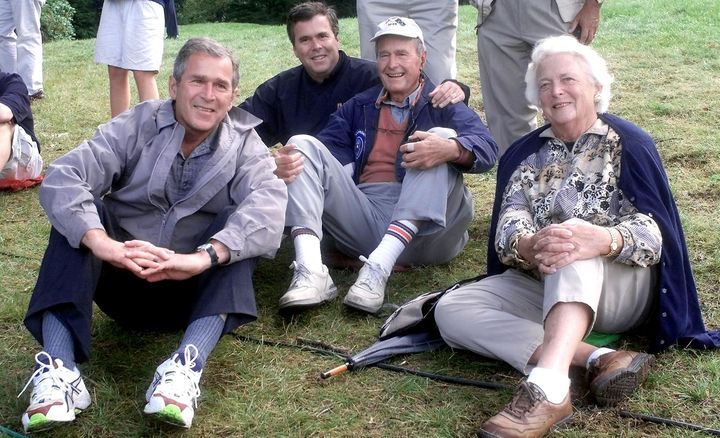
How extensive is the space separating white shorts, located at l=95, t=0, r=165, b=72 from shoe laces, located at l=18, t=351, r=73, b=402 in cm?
370

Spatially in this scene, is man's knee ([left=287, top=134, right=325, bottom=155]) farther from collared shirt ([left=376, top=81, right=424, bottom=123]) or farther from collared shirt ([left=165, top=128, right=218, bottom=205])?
collared shirt ([left=165, top=128, right=218, bottom=205])

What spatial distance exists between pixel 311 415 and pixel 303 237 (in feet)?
3.71

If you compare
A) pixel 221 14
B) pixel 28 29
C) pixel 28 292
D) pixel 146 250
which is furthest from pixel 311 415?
pixel 221 14

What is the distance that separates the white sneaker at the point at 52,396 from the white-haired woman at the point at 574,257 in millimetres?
1392

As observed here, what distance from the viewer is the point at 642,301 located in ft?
10.4

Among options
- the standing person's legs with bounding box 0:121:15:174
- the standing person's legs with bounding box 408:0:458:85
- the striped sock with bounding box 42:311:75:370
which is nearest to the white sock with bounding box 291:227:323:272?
the striped sock with bounding box 42:311:75:370

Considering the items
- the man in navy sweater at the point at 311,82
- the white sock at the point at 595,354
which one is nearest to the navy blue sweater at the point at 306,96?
the man in navy sweater at the point at 311,82

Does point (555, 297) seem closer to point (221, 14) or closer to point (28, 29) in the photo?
point (28, 29)

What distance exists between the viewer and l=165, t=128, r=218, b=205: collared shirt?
3.38 metres

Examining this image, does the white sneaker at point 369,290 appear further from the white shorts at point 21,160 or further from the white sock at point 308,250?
the white shorts at point 21,160

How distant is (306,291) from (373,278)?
0.32 meters

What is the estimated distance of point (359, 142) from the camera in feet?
14.4

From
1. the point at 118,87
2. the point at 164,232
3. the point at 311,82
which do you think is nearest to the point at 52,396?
the point at 164,232

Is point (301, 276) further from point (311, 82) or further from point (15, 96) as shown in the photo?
point (15, 96)
